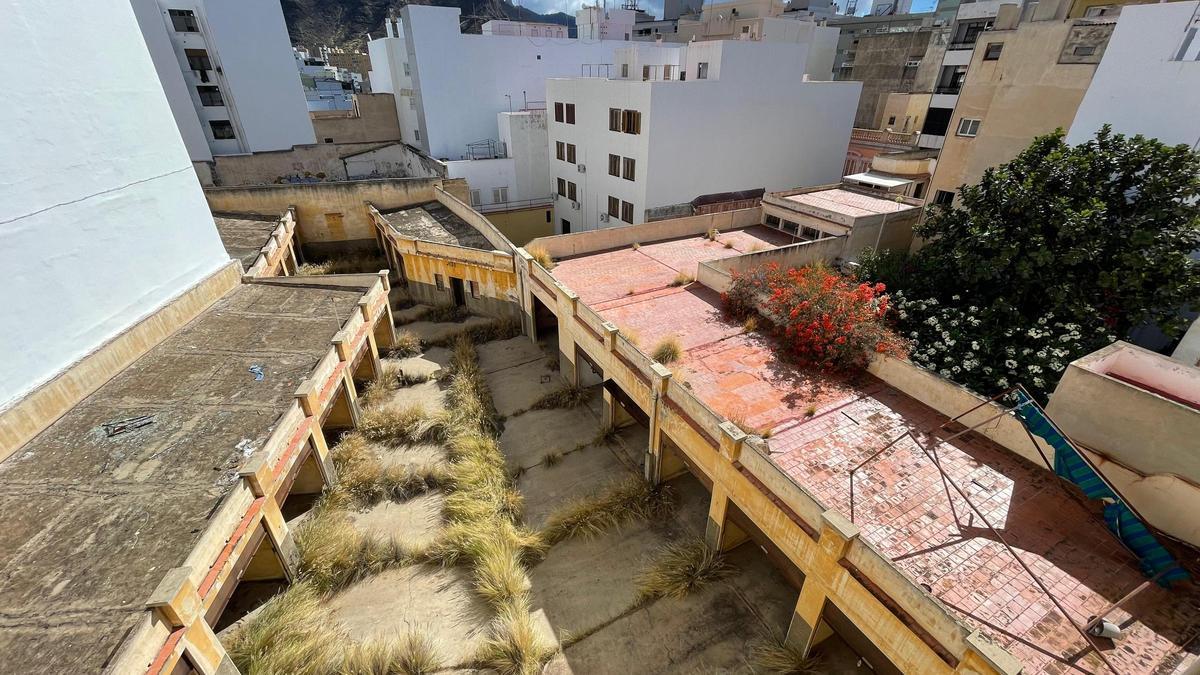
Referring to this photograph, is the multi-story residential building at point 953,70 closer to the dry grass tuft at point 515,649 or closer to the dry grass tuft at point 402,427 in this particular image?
the dry grass tuft at point 402,427

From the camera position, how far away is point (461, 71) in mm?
39875

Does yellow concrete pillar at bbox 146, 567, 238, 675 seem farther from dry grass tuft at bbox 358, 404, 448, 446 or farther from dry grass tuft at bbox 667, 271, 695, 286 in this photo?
dry grass tuft at bbox 667, 271, 695, 286

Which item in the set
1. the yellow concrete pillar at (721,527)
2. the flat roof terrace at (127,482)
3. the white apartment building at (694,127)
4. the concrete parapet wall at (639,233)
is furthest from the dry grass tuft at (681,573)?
the white apartment building at (694,127)

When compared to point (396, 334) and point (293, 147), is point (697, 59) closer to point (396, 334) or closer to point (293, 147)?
point (396, 334)

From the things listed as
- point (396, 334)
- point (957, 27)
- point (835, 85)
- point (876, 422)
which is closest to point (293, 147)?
point (396, 334)

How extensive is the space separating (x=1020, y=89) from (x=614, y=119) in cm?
1869

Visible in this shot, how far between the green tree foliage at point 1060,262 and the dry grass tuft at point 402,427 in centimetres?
1633

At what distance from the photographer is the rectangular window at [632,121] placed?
1064 inches

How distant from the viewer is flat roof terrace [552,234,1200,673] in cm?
833

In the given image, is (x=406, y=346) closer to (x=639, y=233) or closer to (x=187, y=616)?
(x=639, y=233)

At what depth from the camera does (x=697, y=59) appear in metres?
28.5

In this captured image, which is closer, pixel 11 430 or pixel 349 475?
pixel 11 430

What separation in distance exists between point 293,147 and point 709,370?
43.2m

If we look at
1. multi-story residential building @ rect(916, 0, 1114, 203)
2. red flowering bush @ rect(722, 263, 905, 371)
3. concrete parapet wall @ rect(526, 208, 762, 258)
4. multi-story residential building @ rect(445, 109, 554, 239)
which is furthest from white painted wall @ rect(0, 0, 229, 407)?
multi-story residential building @ rect(916, 0, 1114, 203)
